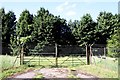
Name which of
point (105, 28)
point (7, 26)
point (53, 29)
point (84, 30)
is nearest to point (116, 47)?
point (53, 29)

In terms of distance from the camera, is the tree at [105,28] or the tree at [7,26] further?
the tree at [105,28]

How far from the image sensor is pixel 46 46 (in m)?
49.7

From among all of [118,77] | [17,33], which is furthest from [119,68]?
[17,33]

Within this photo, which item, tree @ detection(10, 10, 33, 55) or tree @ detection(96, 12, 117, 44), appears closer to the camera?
tree @ detection(10, 10, 33, 55)

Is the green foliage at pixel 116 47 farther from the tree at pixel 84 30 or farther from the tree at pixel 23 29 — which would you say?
the tree at pixel 84 30

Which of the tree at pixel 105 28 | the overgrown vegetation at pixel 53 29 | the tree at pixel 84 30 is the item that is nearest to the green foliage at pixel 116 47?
the overgrown vegetation at pixel 53 29

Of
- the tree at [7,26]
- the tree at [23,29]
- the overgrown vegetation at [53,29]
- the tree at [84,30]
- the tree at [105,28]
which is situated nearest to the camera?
the tree at [23,29]

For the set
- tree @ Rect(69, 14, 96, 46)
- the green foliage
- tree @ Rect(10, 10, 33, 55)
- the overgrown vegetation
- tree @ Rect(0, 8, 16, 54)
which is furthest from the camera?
tree @ Rect(69, 14, 96, 46)

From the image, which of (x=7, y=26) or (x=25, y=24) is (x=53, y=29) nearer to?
(x=25, y=24)

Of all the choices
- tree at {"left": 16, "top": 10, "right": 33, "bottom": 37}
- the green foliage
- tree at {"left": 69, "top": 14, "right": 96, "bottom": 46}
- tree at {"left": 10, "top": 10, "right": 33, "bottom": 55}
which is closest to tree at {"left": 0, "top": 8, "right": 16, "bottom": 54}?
tree at {"left": 10, "top": 10, "right": 33, "bottom": 55}

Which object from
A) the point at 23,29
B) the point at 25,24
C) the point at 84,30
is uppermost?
the point at 25,24

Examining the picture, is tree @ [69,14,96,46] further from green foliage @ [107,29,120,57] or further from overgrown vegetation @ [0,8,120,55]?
green foliage @ [107,29,120,57]

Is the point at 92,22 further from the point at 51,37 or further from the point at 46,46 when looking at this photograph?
the point at 46,46

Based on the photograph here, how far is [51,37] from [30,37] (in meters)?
3.70
